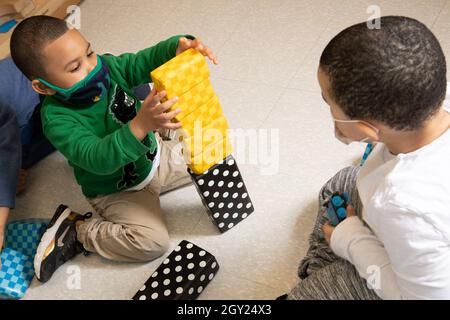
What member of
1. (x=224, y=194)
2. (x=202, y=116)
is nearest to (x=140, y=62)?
(x=202, y=116)

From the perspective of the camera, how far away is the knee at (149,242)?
44.8 inches

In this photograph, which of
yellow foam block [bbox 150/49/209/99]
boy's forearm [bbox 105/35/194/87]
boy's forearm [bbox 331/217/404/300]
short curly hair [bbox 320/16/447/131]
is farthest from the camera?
boy's forearm [bbox 105/35/194/87]

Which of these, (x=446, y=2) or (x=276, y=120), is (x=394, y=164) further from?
(x=446, y=2)

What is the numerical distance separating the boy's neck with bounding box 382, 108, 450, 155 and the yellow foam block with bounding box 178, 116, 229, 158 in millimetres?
406

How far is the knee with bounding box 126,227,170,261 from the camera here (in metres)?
1.14

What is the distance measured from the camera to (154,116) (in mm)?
904

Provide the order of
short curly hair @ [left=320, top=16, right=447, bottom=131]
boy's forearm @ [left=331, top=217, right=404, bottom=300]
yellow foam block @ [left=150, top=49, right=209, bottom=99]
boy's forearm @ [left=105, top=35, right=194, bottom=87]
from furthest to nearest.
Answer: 1. boy's forearm @ [left=105, top=35, right=194, bottom=87]
2. yellow foam block @ [left=150, top=49, right=209, bottom=99]
3. boy's forearm @ [left=331, top=217, right=404, bottom=300]
4. short curly hair @ [left=320, top=16, right=447, bottom=131]

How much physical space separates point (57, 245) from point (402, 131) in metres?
0.93

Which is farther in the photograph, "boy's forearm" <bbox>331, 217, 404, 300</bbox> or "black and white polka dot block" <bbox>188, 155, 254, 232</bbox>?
"black and white polka dot block" <bbox>188, 155, 254, 232</bbox>

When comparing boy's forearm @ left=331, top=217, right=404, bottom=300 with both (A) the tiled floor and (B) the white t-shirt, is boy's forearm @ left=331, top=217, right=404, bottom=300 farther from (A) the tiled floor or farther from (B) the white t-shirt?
(A) the tiled floor

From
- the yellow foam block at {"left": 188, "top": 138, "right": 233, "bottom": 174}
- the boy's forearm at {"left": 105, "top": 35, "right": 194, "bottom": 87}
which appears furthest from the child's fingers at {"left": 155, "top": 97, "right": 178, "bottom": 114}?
the boy's forearm at {"left": 105, "top": 35, "right": 194, "bottom": 87}

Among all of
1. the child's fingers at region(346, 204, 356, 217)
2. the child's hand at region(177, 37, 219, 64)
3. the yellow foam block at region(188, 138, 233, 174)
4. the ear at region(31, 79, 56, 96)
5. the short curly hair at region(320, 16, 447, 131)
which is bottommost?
the child's fingers at region(346, 204, 356, 217)
